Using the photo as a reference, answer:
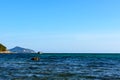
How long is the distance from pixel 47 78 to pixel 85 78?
5.06 meters

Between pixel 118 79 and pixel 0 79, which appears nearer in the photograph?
pixel 0 79

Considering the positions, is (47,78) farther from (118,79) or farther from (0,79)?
(118,79)

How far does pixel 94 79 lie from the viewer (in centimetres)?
3691

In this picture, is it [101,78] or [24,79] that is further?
[101,78]

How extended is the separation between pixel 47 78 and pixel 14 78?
4.18 m

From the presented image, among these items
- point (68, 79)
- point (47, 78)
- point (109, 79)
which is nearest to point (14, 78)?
point (47, 78)

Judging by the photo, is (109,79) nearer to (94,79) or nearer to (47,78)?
(94,79)

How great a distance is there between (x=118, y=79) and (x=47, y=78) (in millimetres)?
9090

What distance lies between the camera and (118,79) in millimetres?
36781

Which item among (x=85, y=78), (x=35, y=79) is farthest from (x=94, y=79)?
(x=35, y=79)

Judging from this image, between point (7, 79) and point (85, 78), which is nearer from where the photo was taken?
point (7, 79)

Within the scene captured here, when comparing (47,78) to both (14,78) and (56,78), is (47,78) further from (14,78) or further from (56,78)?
(14,78)

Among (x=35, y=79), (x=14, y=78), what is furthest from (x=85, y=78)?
(x=14, y=78)

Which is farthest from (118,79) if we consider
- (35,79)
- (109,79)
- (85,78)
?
(35,79)
